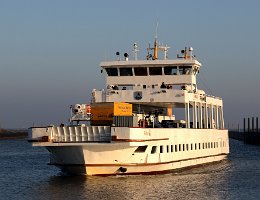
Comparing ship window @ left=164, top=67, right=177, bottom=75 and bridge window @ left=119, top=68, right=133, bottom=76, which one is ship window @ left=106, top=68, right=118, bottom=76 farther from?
ship window @ left=164, top=67, right=177, bottom=75

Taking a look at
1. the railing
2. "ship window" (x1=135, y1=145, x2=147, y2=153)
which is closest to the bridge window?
"ship window" (x1=135, y1=145, x2=147, y2=153)

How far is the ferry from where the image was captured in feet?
115

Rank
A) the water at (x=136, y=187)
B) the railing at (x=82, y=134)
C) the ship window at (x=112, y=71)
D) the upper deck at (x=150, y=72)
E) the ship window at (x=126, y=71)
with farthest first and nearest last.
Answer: the ship window at (x=112, y=71) → the ship window at (x=126, y=71) → the upper deck at (x=150, y=72) → the railing at (x=82, y=134) → the water at (x=136, y=187)

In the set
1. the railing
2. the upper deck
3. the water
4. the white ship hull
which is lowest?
the water

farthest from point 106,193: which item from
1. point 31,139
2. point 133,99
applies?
point 133,99

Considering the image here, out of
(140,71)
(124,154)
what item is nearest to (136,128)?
(124,154)

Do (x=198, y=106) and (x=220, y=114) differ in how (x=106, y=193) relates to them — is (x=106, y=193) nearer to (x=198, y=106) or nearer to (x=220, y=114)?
(x=198, y=106)

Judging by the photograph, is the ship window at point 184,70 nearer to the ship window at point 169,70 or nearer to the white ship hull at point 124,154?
the ship window at point 169,70

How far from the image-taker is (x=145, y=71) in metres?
44.9

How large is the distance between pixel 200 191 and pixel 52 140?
9.51 m

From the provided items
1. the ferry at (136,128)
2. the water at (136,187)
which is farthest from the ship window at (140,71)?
the water at (136,187)

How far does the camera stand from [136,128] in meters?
35.0

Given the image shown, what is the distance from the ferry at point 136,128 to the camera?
35.2 metres

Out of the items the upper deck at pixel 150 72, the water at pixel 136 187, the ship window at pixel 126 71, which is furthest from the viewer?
the ship window at pixel 126 71
